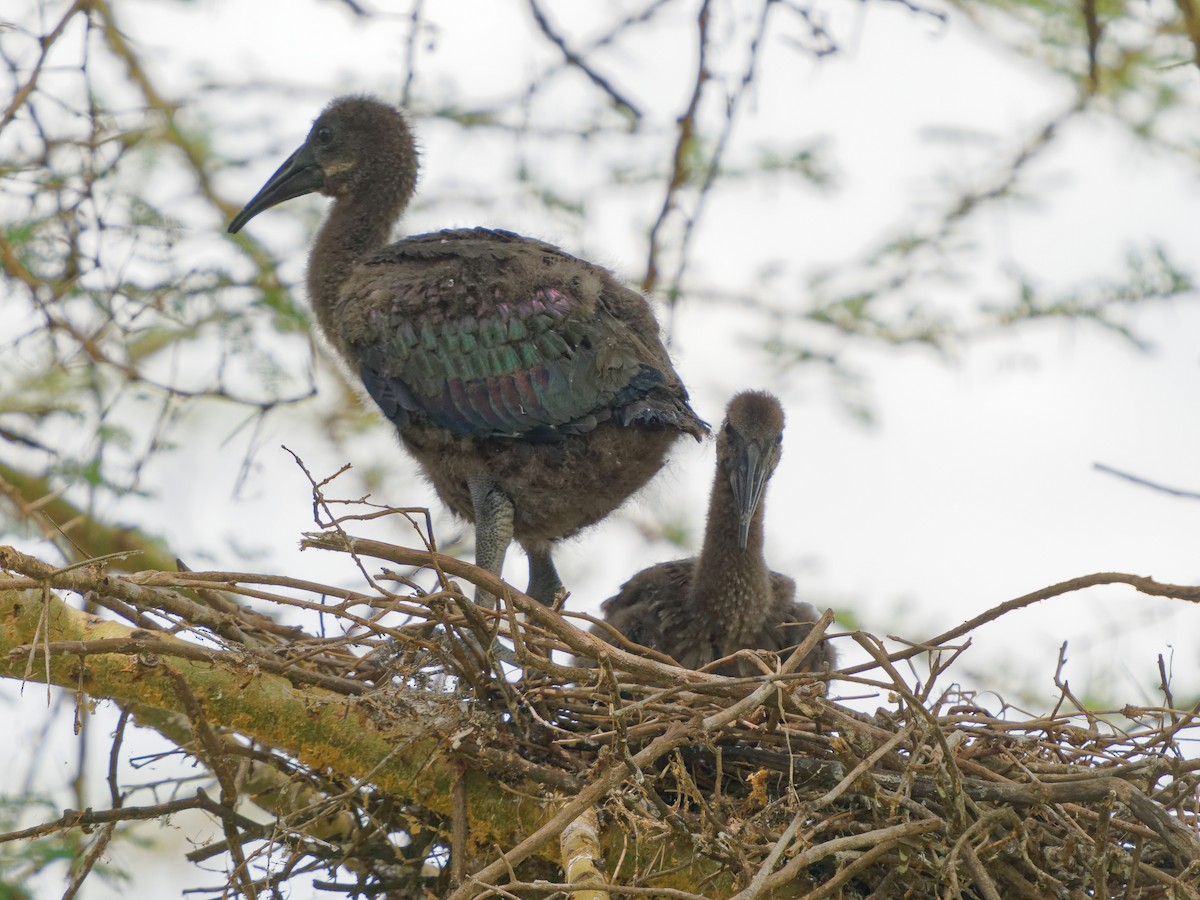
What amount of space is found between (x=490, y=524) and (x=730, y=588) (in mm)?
853

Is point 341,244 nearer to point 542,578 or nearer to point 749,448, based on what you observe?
point 542,578

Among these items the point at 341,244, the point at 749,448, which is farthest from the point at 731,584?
the point at 341,244

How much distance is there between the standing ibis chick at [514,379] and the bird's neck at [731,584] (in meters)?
0.38

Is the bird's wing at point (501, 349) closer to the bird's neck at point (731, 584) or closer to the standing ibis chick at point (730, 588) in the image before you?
the standing ibis chick at point (730, 588)

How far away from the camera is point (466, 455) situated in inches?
189

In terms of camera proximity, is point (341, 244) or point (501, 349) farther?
point (341, 244)

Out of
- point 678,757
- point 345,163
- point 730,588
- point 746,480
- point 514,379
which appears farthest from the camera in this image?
point 345,163

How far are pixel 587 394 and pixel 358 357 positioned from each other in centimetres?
85

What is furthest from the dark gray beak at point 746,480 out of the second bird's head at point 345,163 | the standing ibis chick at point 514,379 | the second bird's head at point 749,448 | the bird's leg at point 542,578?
the second bird's head at point 345,163

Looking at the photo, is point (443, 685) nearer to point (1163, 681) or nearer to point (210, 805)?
point (210, 805)

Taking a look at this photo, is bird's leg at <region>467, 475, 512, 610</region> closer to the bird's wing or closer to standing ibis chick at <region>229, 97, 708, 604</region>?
standing ibis chick at <region>229, 97, 708, 604</region>

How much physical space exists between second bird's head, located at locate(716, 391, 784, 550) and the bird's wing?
37 centimetres

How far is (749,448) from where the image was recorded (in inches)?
199

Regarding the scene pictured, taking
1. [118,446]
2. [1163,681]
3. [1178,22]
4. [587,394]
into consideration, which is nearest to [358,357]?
[587,394]
